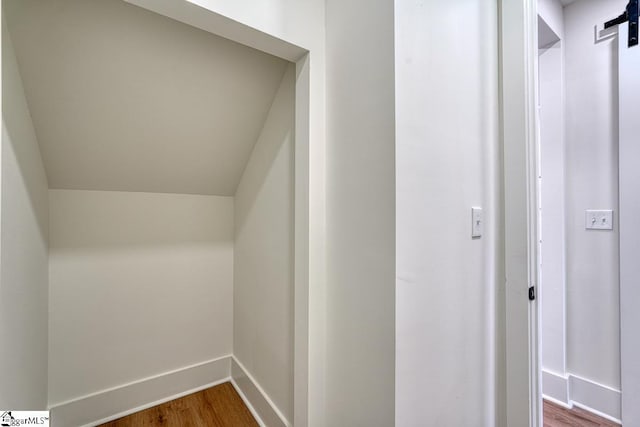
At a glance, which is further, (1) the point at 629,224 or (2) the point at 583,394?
(2) the point at 583,394

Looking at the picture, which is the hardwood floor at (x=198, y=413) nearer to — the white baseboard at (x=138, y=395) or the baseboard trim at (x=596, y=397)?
the white baseboard at (x=138, y=395)

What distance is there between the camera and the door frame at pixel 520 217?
122cm

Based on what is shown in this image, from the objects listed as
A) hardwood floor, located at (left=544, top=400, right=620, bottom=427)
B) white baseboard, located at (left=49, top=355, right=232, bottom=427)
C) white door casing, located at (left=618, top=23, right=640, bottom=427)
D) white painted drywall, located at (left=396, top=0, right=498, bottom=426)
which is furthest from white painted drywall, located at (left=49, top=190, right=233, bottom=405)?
white door casing, located at (left=618, top=23, right=640, bottom=427)

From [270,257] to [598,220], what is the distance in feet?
6.61

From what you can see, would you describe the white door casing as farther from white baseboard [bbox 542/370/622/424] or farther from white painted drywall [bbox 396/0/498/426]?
white painted drywall [bbox 396/0/498/426]

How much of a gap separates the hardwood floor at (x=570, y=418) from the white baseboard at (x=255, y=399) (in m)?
1.60

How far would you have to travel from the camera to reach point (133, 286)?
1.75 metres

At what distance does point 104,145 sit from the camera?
147cm

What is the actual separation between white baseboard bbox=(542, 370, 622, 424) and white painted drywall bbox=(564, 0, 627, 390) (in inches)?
1.7

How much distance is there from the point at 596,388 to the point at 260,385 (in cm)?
206

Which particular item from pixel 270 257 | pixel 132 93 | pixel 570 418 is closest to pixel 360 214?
pixel 270 257

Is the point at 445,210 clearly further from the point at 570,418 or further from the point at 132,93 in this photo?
the point at 570,418

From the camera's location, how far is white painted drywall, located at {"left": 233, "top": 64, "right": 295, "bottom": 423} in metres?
1.42

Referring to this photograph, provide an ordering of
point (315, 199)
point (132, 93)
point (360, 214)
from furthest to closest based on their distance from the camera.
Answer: point (132, 93) → point (315, 199) → point (360, 214)
